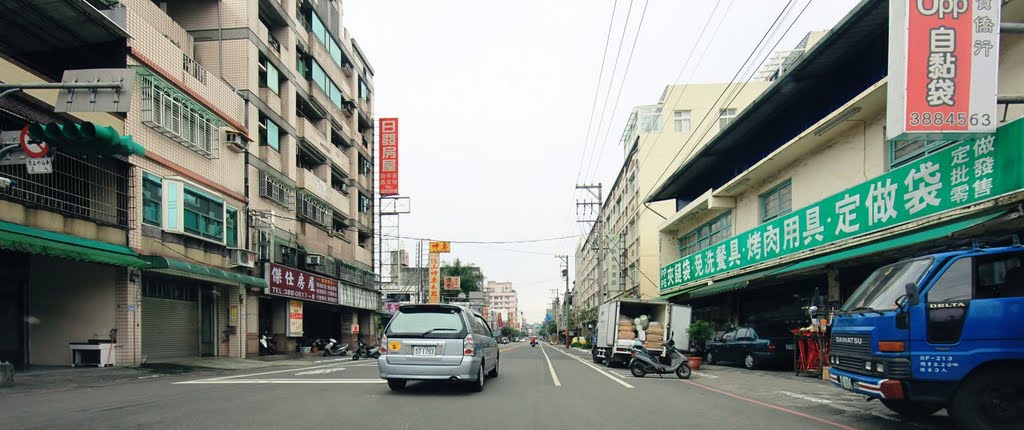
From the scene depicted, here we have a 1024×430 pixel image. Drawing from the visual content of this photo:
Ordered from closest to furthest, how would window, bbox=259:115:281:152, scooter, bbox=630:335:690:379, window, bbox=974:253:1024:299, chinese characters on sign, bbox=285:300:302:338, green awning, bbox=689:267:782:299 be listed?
window, bbox=974:253:1024:299
scooter, bbox=630:335:690:379
green awning, bbox=689:267:782:299
window, bbox=259:115:281:152
chinese characters on sign, bbox=285:300:302:338

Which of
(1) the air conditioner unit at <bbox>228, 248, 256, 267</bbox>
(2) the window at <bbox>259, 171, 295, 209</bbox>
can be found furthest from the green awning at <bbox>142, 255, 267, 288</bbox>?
(2) the window at <bbox>259, 171, 295, 209</bbox>

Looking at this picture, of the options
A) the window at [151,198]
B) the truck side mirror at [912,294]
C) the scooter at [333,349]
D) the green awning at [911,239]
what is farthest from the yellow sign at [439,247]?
the truck side mirror at [912,294]

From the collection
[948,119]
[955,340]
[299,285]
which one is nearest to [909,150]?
[948,119]

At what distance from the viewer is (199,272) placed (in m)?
21.4

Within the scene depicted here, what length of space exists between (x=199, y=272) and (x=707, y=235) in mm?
21367

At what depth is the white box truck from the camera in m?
22.4

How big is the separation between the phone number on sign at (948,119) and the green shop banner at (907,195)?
30 centimetres

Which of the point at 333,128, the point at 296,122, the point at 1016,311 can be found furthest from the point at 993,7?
the point at 333,128

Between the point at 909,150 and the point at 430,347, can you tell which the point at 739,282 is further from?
the point at 430,347

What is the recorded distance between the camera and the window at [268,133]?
95.3ft

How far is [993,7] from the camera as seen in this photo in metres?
10.7

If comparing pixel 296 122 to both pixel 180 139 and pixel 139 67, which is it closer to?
pixel 180 139

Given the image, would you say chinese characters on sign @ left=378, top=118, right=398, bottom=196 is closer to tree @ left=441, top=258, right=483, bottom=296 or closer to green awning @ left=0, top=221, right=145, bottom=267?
→ green awning @ left=0, top=221, right=145, bottom=267

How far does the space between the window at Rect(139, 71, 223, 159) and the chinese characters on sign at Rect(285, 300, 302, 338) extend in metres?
9.58
